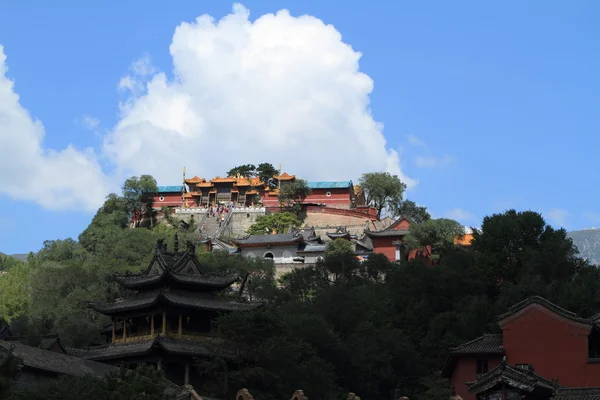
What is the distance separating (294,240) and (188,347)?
42.9 metres

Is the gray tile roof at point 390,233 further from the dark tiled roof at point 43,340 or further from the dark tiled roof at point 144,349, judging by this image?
the dark tiled roof at point 43,340

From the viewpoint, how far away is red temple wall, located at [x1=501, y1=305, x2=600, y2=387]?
131 feet

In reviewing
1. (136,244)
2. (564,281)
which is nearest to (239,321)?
(564,281)

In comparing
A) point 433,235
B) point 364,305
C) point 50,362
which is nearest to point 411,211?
point 433,235

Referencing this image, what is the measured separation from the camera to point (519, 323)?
41.7 m

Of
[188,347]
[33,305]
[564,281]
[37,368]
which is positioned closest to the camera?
[37,368]

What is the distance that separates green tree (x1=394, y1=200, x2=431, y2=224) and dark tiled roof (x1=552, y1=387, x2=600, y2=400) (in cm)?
6774

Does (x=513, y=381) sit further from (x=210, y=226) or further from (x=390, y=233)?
(x=210, y=226)

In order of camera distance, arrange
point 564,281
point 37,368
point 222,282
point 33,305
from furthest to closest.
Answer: point 33,305
point 564,281
point 222,282
point 37,368

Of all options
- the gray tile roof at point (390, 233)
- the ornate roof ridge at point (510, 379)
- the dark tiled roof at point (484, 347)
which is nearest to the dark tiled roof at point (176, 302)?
the dark tiled roof at point (484, 347)

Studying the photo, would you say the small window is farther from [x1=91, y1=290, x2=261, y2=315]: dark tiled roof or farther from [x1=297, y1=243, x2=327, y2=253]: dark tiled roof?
[x1=297, y1=243, x2=327, y2=253]: dark tiled roof

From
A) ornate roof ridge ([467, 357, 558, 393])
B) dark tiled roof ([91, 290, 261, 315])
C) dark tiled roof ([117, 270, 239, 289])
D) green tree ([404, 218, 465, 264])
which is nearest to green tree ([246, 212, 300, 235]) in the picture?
green tree ([404, 218, 465, 264])

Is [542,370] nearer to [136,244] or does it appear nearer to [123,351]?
[123,351]

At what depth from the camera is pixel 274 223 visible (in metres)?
102
